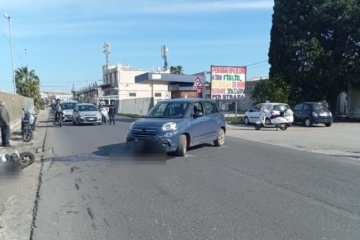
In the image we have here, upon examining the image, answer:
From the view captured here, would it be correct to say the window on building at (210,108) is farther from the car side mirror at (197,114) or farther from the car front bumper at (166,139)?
the car front bumper at (166,139)

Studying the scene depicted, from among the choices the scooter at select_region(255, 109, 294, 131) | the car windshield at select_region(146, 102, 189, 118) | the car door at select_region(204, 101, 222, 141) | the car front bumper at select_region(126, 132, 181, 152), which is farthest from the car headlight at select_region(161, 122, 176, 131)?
the scooter at select_region(255, 109, 294, 131)

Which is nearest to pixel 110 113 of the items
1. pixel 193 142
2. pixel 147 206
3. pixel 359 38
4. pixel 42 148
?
pixel 42 148

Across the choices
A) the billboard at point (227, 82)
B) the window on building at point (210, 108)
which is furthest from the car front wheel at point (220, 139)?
the billboard at point (227, 82)

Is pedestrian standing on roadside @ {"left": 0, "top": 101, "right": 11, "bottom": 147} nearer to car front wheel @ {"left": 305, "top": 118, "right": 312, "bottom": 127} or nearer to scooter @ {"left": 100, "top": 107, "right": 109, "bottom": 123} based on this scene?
scooter @ {"left": 100, "top": 107, "right": 109, "bottom": 123}

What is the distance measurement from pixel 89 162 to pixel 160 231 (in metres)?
6.38

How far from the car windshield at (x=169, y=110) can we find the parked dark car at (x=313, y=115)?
16.0 m

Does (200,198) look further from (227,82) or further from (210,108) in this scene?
(227,82)

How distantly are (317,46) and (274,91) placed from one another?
16.7 feet

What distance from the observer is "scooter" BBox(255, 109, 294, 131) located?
76.6ft

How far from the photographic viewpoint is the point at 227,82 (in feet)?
98.4

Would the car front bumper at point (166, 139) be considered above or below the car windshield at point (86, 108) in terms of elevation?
below

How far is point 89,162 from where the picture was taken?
11.2 m

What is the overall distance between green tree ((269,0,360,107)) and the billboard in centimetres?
595

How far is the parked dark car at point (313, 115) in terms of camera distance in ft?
86.4
